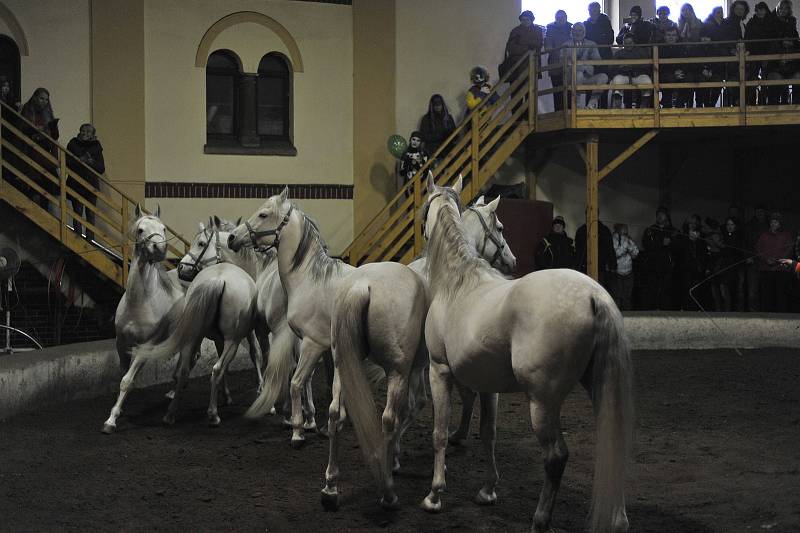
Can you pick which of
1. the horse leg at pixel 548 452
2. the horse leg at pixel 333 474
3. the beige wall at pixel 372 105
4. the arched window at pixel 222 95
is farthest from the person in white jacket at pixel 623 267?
the horse leg at pixel 548 452

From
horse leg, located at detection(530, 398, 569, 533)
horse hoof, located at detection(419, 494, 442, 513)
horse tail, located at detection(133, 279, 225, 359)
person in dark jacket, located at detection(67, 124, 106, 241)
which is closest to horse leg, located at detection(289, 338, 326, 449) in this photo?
horse tail, located at detection(133, 279, 225, 359)

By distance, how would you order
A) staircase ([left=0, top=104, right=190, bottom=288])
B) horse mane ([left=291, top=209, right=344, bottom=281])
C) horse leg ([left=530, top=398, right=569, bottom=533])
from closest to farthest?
1. horse leg ([left=530, top=398, right=569, bottom=533])
2. horse mane ([left=291, top=209, right=344, bottom=281])
3. staircase ([left=0, top=104, right=190, bottom=288])

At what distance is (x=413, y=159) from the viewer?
57.0 feet

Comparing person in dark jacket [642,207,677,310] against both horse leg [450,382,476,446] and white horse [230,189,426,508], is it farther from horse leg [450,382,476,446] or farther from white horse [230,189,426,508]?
white horse [230,189,426,508]

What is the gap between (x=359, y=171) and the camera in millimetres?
19172

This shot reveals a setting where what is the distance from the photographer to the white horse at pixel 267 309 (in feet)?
28.5

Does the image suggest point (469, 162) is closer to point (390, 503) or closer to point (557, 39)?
point (557, 39)

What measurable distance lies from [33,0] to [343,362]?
12701 millimetres

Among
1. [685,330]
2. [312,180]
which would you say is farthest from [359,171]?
[685,330]

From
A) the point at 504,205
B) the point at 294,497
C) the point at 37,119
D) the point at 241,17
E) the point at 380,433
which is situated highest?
the point at 241,17

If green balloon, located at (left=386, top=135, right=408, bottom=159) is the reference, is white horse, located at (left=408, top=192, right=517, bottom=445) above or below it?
below

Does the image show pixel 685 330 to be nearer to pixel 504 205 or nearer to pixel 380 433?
pixel 504 205

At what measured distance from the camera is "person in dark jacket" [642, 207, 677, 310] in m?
17.2

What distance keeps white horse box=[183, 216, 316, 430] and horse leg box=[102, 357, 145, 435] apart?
117cm
